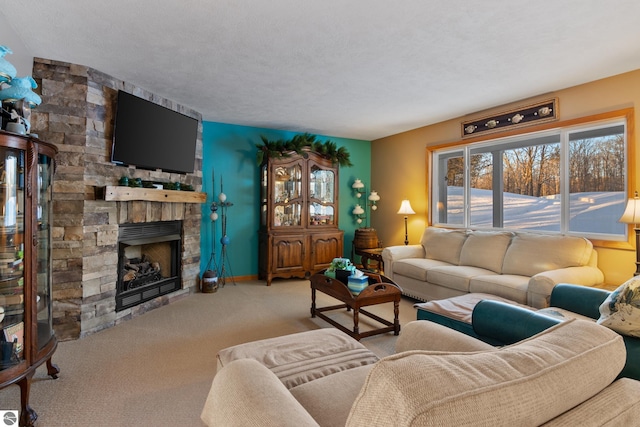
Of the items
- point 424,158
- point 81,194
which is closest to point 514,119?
point 424,158

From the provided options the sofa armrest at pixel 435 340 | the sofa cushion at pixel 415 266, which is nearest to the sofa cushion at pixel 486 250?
the sofa cushion at pixel 415 266

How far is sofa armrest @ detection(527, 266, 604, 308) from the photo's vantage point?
2.70 meters

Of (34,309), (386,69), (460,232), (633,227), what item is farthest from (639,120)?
(34,309)

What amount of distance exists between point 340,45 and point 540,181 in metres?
2.89

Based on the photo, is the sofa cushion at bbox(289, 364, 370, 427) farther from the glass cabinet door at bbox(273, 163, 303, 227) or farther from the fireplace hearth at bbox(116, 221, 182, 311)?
the glass cabinet door at bbox(273, 163, 303, 227)

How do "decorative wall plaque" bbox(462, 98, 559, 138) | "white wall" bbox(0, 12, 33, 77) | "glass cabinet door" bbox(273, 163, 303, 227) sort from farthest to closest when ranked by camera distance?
1. "glass cabinet door" bbox(273, 163, 303, 227)
2. "decorative wall plaque" bbox(462, 98, 559, 138)
3. "white wall" bbox(0, 12, 33, 77)

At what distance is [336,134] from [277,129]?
1.04m

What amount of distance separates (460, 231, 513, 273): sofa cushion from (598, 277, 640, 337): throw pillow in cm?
213

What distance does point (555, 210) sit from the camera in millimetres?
3746

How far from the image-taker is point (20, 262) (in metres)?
1.82

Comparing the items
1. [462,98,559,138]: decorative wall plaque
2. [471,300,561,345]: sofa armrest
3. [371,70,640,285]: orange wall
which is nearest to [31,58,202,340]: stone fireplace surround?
[471,300,561,345]: sofa armrest

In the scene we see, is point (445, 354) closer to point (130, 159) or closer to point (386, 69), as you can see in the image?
point (386, 69)

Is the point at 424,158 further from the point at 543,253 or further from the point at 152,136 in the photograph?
the point at 152,136

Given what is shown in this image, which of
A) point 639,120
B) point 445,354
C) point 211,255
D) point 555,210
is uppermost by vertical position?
point 639,120
